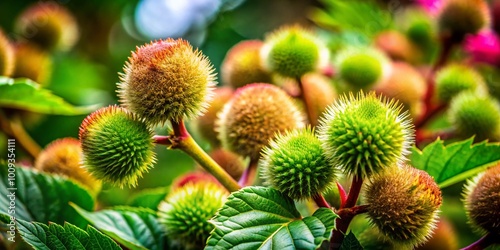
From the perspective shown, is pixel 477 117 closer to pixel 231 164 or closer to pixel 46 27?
pixel 231 164

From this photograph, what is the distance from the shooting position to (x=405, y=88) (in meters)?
2.51

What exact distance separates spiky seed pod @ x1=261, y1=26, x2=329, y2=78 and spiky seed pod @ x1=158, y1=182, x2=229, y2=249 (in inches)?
25.1

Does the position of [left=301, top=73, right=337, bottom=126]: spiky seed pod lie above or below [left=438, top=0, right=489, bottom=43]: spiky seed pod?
below

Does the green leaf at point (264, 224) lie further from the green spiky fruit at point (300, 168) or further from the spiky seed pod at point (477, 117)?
the spiky seed pod at point (477, 117)

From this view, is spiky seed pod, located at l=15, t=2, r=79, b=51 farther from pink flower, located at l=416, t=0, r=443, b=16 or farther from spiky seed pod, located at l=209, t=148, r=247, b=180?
pink flower, located at l=416, t=0, r=443, b=16

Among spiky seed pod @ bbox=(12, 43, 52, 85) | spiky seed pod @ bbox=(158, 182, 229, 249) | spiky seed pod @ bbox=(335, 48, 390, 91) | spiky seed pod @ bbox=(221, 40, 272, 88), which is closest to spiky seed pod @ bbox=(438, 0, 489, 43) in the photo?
spiky seed pod @ bbox=(335, 48, 390, 91)

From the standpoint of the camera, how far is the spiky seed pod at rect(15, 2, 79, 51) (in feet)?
10.4

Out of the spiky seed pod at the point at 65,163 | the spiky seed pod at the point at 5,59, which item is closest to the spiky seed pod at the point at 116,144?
the spiky seed pod at the point at 65,163

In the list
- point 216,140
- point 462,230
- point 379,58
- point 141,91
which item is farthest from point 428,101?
point 141,91

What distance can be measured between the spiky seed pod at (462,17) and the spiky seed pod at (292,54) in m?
0.80

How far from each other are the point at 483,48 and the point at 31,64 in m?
2.25

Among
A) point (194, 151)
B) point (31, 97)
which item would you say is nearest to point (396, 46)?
point (194, 151)

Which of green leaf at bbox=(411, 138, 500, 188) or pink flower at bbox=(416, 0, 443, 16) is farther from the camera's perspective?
pink flower at bbox=(416, 0, 443, 16)

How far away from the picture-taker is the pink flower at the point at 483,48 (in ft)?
9.64
